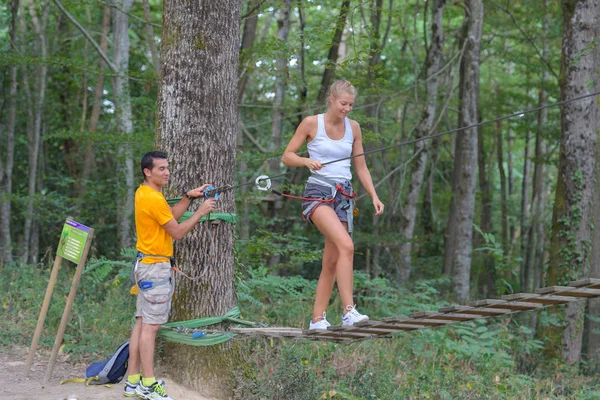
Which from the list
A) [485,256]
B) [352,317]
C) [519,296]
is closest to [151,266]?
[352,317]

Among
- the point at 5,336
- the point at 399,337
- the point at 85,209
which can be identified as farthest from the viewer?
the point at 85,209

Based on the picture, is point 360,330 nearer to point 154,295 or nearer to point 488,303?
point 488,303

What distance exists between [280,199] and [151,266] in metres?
8.43

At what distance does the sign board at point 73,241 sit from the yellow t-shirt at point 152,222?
0.73m

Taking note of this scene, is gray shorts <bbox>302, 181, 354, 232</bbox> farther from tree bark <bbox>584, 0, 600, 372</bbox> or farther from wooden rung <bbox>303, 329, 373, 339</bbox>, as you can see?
tree bark <bbox>584, 0, 600, 372</bbox>

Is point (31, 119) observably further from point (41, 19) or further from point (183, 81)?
point (183, 81)

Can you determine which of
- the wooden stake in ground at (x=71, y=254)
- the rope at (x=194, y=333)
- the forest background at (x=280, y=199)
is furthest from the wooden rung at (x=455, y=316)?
the wooden stake in ground at (x=71, y=254)

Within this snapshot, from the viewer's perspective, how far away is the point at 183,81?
5.08m

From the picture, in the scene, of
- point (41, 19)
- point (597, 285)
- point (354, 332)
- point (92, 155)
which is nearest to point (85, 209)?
point (92, 155)

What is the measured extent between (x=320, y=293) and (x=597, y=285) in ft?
6.23

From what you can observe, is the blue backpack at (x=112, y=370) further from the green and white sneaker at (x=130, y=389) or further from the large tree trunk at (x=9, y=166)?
the large tree trunk at (x=9, y=166)

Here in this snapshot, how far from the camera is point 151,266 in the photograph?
15.1 ft

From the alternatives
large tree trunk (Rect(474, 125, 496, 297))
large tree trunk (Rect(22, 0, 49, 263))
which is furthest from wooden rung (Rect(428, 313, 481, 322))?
large tree trunk (Rect(474, 125, 496, 297))

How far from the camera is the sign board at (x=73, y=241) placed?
5184 mm
